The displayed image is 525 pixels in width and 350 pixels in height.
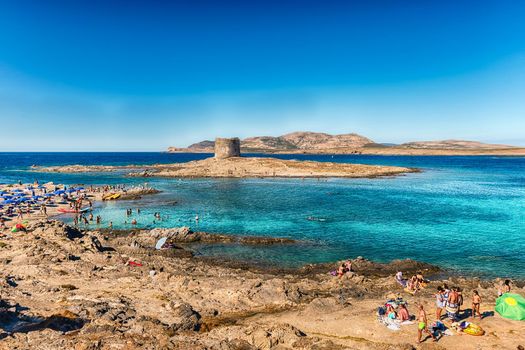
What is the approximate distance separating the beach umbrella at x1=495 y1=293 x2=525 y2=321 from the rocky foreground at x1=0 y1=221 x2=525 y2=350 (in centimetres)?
52

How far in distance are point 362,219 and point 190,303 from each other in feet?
98.0

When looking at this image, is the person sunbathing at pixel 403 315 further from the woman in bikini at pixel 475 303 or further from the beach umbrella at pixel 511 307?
the beach umbrella at pixel 511 307

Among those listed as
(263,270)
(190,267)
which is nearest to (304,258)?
(263,270)

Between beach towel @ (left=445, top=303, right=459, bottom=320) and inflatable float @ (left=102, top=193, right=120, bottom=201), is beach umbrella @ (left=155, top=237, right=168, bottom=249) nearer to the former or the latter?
beach towel @ (left=445, top=303, right=459, bottom=320)

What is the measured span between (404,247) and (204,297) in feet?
69.5

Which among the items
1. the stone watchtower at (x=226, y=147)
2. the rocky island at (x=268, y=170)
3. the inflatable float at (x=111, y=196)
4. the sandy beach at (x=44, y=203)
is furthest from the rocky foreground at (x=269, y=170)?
the inflatable float at (x=111, y=196)

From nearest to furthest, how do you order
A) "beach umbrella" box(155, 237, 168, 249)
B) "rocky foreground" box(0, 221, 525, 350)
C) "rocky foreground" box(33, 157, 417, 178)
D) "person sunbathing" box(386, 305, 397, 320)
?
"rocky foreground" box(0, 221, 525, 350)
"person sunbathing" box(386, 305, 397, 320)
"beach umbrella" box(155, 237, 168, 249)
"rocky foreground" box(33, 157, 417, 178)

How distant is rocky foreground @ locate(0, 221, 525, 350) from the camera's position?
14734 mm

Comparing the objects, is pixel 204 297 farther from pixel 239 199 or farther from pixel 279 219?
pixel 239 199

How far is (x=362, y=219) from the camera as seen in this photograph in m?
43.9

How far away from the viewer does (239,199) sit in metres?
60.5

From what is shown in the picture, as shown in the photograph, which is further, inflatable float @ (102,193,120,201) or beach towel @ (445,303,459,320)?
inflatable float @ (102,193,120,201)

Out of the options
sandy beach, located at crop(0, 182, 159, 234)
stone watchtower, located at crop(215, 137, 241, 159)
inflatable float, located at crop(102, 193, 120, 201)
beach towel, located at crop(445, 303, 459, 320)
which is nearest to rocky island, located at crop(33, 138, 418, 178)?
stone watchtower, located at crop(215, 137, 241, 159)

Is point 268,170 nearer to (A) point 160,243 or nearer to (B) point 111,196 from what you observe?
(B) point 111,196
